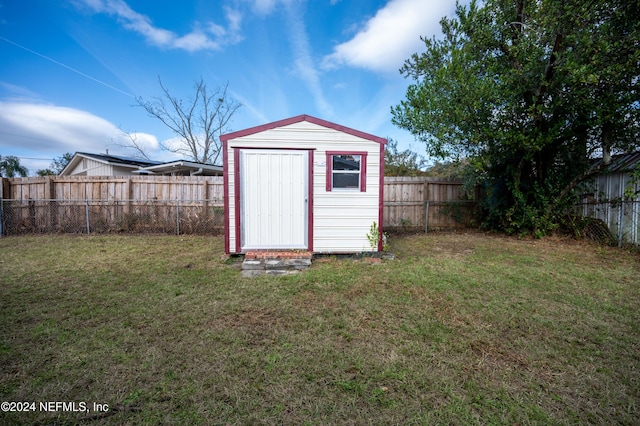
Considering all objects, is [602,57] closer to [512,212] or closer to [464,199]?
[512,212]

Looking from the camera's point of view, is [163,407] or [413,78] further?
[413,78]

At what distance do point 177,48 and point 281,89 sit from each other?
5276mm

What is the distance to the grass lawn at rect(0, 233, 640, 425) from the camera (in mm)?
1760

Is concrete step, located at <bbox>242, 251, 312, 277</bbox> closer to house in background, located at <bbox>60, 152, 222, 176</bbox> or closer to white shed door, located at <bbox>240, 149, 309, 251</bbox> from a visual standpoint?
white shed door, located at <bbox>240, 149, 309, 251</bbox>

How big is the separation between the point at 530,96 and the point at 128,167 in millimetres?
14768

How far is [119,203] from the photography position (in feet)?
27.2

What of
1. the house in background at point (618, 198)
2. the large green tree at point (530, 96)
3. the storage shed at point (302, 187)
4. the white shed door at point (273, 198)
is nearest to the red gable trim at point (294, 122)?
the storage shed at point (302, 187)

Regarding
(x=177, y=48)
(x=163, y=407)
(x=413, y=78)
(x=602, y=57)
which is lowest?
(x=163, y=407)

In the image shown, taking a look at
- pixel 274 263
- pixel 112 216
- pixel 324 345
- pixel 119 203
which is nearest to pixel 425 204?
pixel 274 263

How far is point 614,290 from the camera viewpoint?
3797 millimetres

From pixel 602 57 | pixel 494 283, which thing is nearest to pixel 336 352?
pixel 494 283

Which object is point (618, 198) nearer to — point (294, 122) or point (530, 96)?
point (530, 96)

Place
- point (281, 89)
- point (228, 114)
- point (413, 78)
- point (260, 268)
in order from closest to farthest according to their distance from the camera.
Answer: point (260, 268), point (413, 78), point (281, 89), point (228, 114)

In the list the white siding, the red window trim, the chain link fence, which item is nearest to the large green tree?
the red window trim
